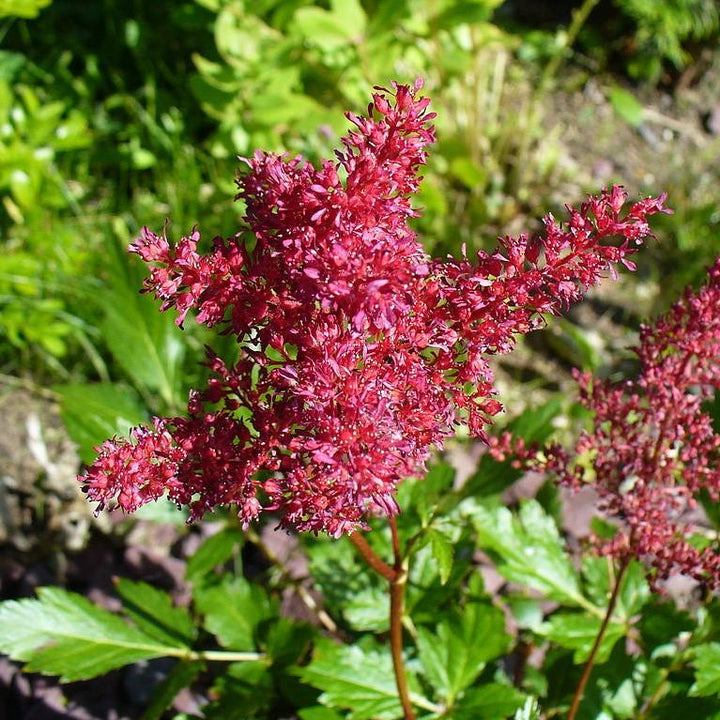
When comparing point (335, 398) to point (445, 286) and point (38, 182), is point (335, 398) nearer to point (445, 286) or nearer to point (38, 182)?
point (445, 286)

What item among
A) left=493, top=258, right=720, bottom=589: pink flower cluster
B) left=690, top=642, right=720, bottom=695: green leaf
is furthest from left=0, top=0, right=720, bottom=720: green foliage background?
left=493, top=258, right=720, bottom=589: pink flower cluster

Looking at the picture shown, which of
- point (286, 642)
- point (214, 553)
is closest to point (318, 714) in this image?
point (286, 642)

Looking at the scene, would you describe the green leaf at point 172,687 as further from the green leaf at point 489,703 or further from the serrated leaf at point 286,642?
the green leaf at point 489,703

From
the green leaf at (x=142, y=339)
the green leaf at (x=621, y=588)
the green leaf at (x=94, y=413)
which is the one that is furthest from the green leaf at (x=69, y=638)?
the green leaf at (x=621, y=588)

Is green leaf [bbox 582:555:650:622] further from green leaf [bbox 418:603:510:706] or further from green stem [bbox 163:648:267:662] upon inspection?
green stem [bbox 163:648:267:662]

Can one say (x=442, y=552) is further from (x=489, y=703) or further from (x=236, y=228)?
(x=236, y=228)

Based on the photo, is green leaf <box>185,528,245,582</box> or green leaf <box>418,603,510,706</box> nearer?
green leaf <box>418,603,510,706</box>
